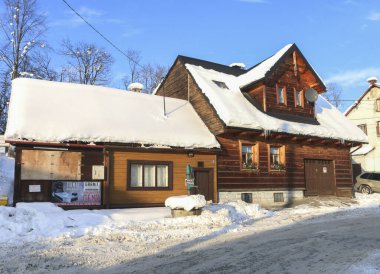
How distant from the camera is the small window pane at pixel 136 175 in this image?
54.5 ft

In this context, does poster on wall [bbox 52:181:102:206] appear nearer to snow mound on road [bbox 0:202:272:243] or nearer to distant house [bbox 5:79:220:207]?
distant house [bbox 5:79:220:207]

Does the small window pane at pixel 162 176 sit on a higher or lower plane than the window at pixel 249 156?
lower

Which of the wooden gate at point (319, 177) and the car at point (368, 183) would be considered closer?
the wooden gate at point (319, 177)

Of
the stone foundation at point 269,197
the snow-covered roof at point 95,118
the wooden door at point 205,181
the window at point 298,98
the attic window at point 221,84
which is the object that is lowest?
the stone foundation at point 269,197

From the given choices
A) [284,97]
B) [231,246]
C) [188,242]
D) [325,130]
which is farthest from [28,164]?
[325,130]

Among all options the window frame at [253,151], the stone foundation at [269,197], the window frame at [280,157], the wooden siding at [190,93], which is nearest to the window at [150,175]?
the stone foundation at [269,197]

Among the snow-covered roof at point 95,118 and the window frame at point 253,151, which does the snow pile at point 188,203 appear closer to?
the snow-covered roof at point 95,118

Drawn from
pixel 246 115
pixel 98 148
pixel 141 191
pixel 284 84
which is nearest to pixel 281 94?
pixel 284 84

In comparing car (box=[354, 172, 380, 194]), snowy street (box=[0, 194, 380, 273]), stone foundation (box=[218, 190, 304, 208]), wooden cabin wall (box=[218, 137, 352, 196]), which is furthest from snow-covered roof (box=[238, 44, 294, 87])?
car (box=[354, 172, 380, 194])

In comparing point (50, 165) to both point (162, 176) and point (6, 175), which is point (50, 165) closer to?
point (162, 176)

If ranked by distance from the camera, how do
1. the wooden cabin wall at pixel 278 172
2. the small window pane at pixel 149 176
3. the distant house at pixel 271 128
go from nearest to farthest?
the small window pane at pixel 149 176 < the wooden cabin wall at pixel 278 172 < the distant house at pixel 271 128

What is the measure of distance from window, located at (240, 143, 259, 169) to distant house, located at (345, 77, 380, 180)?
73.7ft

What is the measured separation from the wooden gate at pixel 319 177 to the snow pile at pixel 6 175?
15.7 meters

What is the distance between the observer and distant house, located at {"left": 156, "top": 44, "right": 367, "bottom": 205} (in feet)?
63.0
